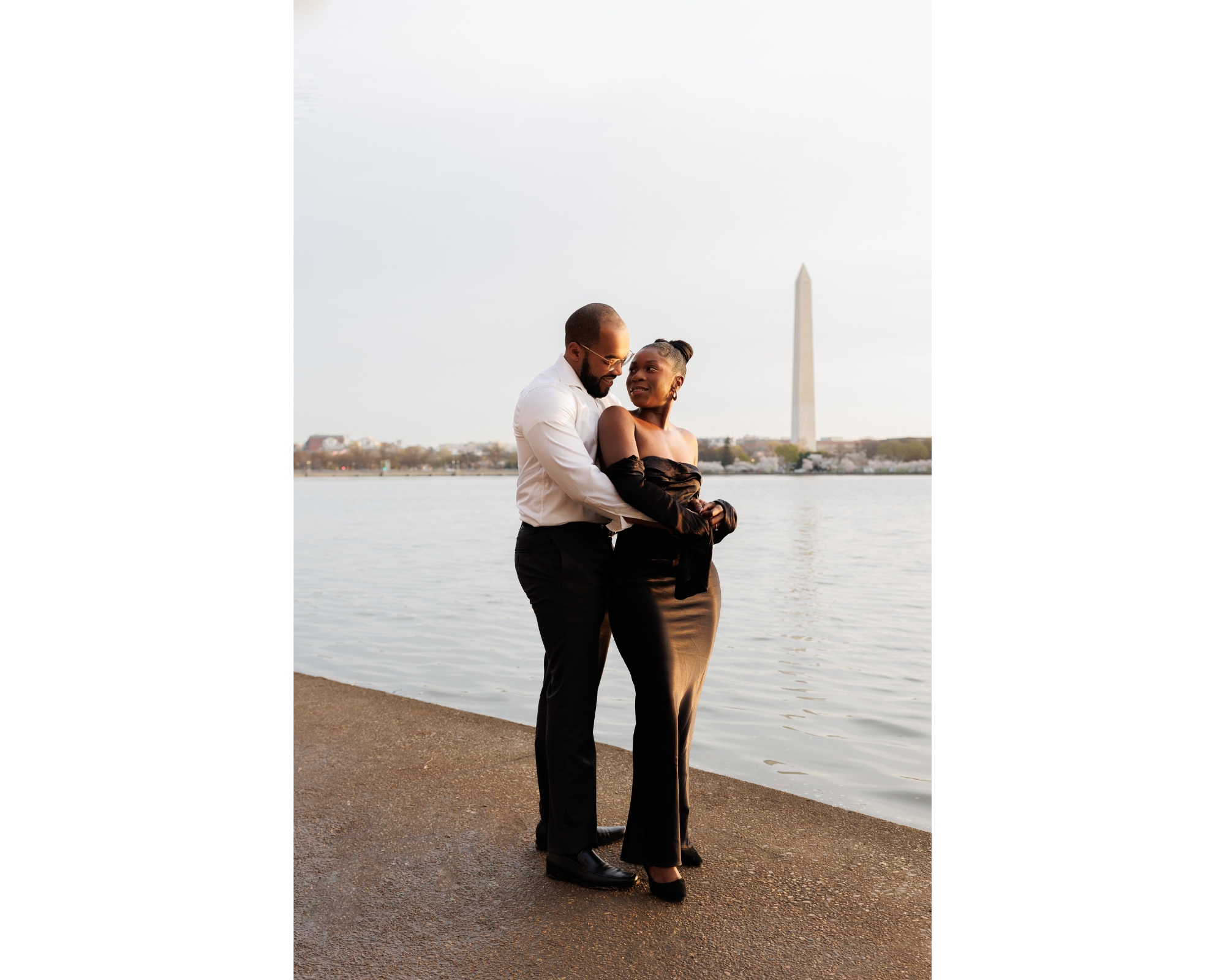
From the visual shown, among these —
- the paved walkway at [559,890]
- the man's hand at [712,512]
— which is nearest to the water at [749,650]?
the paved walkway at [559,890]

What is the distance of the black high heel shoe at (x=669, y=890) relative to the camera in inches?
108

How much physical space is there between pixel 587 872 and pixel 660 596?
899 mm

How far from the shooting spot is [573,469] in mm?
2822

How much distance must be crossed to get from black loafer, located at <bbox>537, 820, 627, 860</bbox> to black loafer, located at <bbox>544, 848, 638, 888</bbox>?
0.17 metres

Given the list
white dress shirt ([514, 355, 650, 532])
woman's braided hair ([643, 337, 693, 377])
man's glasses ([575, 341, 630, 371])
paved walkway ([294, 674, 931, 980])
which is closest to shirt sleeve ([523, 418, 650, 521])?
white dress shirt ([514, 355, 650, 532])

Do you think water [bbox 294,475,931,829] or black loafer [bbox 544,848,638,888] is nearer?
black loafer [bbox 544,848,638,888]

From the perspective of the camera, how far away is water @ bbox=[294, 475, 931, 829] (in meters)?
5.80

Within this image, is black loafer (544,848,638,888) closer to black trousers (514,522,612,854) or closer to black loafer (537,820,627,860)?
black trousers (514,522,612,854)

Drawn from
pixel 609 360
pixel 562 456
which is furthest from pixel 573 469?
pixel 609 360

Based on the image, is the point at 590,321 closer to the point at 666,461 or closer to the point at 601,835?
the point at 666,461

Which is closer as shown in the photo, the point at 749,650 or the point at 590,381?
the point at 590,381

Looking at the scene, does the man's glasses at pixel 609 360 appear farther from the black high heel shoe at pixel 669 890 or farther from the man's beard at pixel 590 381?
the black high heel shoe at pixel 669 890
